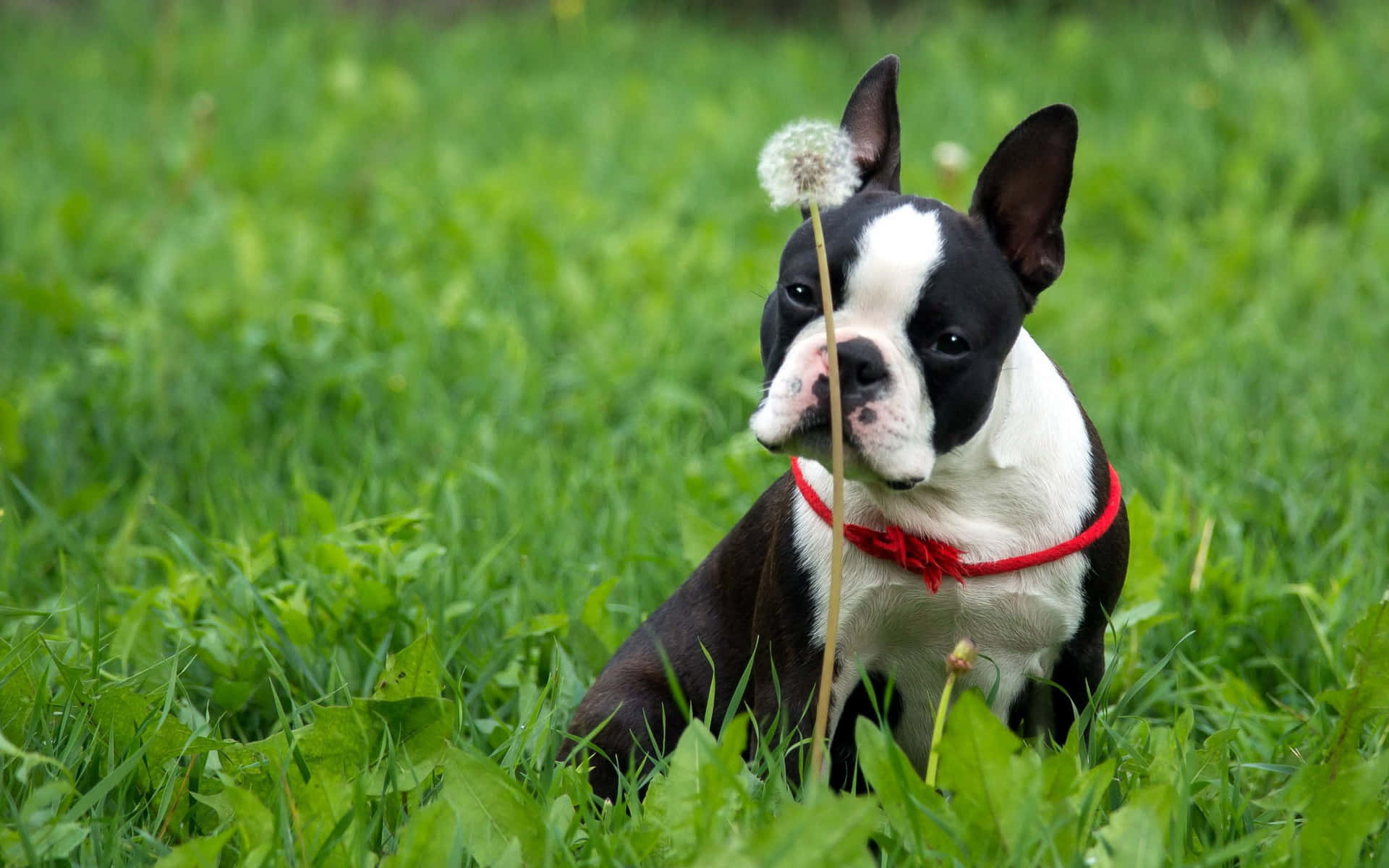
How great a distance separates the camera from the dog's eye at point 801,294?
6.46ft

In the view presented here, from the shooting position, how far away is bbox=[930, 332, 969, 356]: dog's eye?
192 cm

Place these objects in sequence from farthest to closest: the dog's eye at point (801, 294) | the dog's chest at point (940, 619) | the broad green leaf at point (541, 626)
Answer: the broad green leaf at point (541, 626)
the dog's chest at point (940, 619)
the dog's eye at point (801, 294)

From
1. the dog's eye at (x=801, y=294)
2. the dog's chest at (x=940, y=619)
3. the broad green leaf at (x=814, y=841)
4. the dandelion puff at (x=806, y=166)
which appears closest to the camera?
the broad green leaf at (x=814, y=841)

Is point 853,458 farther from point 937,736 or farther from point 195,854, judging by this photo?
point 195,854

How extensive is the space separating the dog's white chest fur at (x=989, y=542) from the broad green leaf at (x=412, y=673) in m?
0.60

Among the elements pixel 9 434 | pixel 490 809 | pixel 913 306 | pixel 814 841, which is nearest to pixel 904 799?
pixel 814 841

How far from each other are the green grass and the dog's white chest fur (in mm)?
188

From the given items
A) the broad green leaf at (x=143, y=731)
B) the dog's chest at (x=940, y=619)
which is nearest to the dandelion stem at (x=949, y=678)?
the dog's chest at (x=940, y=619)

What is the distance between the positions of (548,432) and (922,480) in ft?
7.43

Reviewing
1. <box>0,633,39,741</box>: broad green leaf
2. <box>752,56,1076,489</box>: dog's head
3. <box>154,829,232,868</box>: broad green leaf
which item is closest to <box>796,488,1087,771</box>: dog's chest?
<box>752,56,1076,489</box>: dog's head

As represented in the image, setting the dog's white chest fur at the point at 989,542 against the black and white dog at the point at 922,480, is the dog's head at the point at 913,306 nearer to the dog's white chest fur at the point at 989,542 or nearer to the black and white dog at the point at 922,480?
the black and white dog at the point at 922,480

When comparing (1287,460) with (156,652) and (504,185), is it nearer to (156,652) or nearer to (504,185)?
(156,652)

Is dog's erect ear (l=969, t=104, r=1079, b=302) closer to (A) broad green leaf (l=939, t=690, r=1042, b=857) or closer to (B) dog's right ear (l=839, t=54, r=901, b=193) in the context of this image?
(B) dog's right ear (l=839, t=54, r=901, b=193)

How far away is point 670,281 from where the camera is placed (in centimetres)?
498
